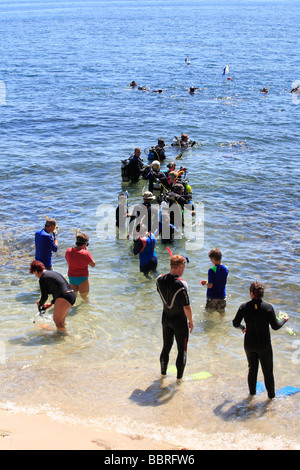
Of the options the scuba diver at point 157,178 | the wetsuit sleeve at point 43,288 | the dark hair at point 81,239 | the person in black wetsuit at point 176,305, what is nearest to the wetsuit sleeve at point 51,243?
the dark hair at point 81,239

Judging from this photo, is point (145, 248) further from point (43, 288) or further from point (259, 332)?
point (259, 332)

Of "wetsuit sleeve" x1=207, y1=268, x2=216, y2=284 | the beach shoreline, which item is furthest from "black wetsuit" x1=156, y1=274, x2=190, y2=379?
"wetsuit sleeve" x1=207, y1=268, x2=216, y2=284

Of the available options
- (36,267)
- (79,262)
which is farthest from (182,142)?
(36,267)

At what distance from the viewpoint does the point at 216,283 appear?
341 inches

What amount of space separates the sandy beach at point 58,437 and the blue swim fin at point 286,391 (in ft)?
7.14

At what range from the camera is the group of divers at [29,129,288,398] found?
6.39m

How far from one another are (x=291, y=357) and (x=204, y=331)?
157 cm

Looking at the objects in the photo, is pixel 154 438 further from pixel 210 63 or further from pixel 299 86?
pixel 210 63

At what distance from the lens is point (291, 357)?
25.7 feet

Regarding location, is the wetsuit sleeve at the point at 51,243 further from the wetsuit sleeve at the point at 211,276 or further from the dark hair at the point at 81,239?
the wetsuit sleeve at the point at 211,276

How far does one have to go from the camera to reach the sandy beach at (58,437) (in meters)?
5.01

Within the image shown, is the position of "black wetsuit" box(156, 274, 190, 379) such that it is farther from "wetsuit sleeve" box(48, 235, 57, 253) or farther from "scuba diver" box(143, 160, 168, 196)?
"scuba diver" box(143, 160, 168, 196)

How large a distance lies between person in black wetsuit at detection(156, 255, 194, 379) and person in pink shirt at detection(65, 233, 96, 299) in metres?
2.55

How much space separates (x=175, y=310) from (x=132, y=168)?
33.4 ft
